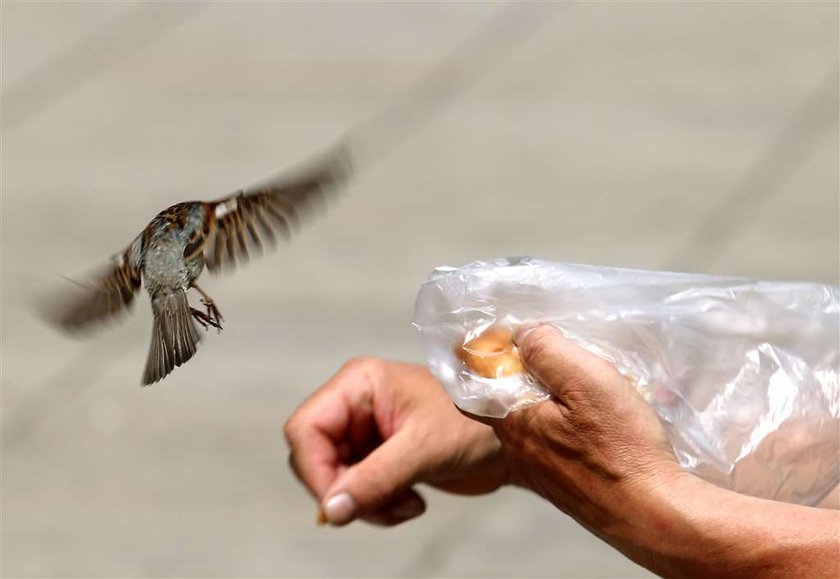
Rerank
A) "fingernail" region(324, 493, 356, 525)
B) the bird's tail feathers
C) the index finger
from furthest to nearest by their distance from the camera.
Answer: the index finger < "fingernail" region(324, 493, 356, 525) < the bird's tail feathers

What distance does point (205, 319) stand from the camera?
697 mm

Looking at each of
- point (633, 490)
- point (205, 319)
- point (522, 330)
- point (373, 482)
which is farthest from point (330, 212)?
point (205, 319)

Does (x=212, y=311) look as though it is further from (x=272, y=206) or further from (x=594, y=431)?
(x=594, y=431)

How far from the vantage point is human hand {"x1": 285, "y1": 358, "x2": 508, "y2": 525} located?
1663 mm

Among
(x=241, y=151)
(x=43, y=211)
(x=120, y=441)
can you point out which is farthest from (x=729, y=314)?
(x=120, y=441)

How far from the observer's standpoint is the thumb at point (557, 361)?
1.21 m

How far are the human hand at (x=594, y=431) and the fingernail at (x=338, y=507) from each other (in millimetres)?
430

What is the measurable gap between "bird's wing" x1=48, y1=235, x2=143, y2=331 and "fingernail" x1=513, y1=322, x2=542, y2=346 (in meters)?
0.56

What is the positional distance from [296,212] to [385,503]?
1.02 meters

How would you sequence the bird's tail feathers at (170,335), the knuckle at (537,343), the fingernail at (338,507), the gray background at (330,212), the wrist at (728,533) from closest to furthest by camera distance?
the bird's tail feathers at (170,335), the wrist at (728,533), the knuckle at (537,343), the fingernail at (338,507), the gray background at (330,212)

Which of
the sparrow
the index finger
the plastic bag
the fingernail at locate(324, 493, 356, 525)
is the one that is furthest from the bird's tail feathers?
the index finger

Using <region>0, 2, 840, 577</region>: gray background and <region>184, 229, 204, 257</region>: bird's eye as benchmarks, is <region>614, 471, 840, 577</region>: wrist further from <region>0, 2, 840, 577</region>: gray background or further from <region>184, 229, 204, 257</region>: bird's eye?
<region>0, 2, 840, 577</region>: gray background

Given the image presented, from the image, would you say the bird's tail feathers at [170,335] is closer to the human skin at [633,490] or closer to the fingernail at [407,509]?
the human skin at [633,490]

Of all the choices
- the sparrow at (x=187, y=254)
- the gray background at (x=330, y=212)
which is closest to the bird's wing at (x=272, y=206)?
the sparrow at (x=187, y=254)
